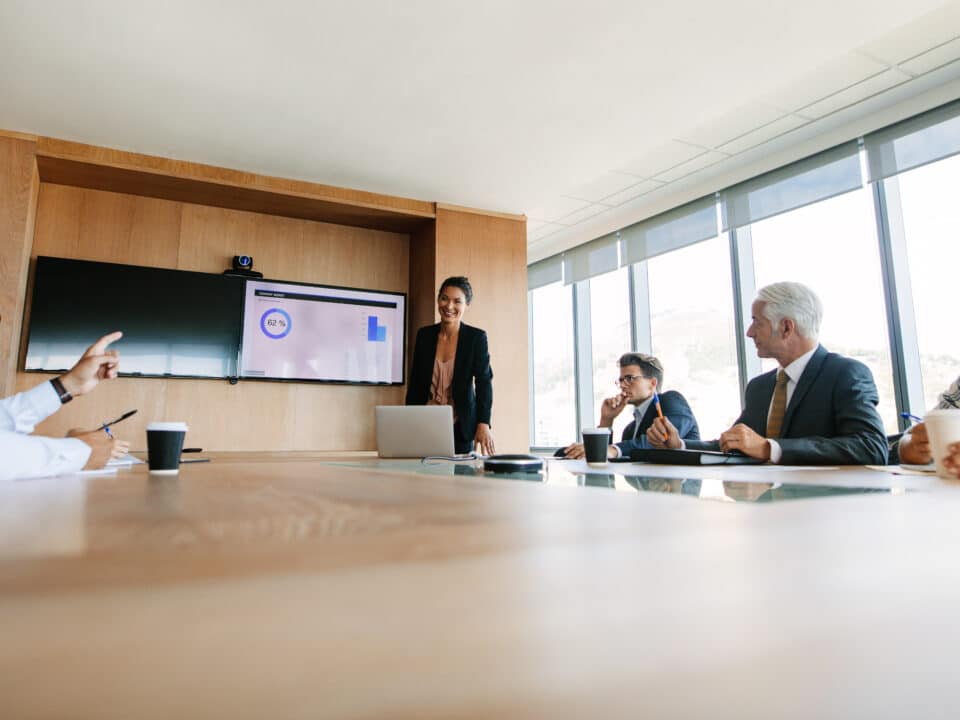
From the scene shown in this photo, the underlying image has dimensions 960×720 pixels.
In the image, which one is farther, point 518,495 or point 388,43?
point 388,43

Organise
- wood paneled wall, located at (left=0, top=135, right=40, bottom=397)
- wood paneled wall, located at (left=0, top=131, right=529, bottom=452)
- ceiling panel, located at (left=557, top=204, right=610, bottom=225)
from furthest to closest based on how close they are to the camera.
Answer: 1. ceiling panel, located at (left=557, top=204, right=610, bottom=225)
2. wood paneled wall, located at (left=0, top=131, right=529, bottom=452)
3. wood paneled wall, located at (left=0, top=135, right=40, bottom=397)

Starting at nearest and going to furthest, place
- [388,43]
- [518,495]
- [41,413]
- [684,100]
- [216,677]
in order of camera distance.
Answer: [216,677], [518,495], [41,413], [388,43], [684,100]

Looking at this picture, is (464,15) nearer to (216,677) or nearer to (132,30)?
(132,30)

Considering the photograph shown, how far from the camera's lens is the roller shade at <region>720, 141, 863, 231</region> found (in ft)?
12.9

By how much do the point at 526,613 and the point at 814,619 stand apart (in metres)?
0.11

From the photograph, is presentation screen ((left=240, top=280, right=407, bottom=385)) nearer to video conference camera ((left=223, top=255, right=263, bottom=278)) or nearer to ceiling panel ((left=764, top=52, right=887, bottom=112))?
video conference camera ((left=223, top=255, right=263, bottom=278))

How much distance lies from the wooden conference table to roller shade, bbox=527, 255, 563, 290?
6.20 meters

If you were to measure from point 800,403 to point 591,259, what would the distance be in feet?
13.7

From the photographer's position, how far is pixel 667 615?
6.7 inches

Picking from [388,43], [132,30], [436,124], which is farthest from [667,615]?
[436,124]

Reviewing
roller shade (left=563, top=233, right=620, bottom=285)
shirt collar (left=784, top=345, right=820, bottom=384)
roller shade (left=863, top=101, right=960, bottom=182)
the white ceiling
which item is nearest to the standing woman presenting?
the white ceiling

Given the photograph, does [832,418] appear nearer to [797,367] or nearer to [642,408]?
[797,367]

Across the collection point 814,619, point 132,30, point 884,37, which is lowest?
point 814,619

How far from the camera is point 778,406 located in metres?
2.07
